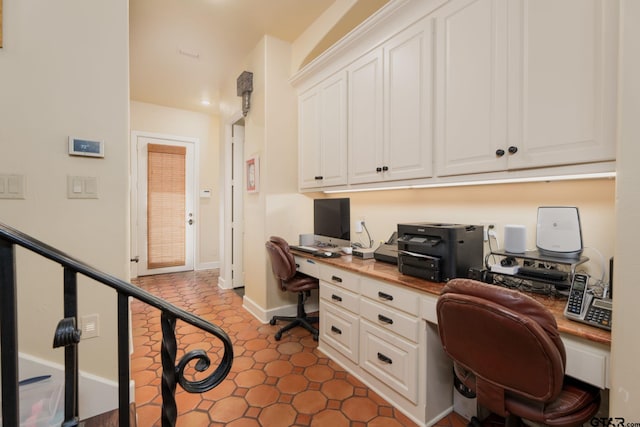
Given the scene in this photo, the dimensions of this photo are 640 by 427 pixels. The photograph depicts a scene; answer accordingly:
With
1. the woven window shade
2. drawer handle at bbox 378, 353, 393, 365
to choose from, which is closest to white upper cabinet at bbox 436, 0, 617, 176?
drawer handle at bbox 378, 353, 393, 365

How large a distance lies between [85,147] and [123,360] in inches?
55.6

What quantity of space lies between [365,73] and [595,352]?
219cm

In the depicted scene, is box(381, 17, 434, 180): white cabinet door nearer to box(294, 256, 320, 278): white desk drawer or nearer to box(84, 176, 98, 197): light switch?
box(294, 256, 320, 278): white desk drawer

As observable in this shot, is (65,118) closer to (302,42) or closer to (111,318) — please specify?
(111,318)

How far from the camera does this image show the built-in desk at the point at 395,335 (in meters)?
1.57

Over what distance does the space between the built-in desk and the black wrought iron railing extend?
3.83ft

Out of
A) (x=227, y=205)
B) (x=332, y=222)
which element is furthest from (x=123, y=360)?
(x=227, y=205)

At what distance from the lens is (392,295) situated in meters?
1.73

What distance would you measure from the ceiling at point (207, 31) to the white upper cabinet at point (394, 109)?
0.62 metres

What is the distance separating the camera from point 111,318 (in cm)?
164

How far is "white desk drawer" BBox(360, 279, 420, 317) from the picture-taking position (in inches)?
63.3

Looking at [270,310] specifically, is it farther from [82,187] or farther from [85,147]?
[85,147]

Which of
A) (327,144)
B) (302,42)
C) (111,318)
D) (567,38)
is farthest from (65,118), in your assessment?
(567,38)

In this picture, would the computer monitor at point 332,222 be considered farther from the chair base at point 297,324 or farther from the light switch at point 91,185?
the light switch at point 91,185
